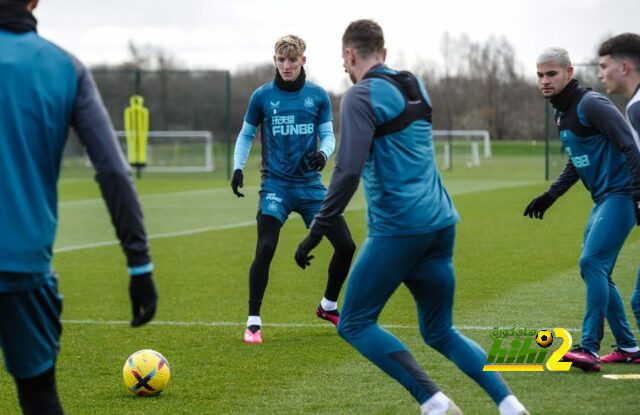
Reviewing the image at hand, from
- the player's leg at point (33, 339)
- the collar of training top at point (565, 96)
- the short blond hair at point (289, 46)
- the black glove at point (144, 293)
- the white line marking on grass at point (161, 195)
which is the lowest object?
the white line marking on grass at point (161, 195)

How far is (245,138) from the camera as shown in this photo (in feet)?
29.4

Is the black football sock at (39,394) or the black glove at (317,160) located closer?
the black football sock at (39,394)

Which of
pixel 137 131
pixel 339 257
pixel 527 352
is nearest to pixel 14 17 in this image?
pixel 527 352

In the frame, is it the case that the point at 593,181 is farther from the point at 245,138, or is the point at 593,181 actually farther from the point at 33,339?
the point at 33,339

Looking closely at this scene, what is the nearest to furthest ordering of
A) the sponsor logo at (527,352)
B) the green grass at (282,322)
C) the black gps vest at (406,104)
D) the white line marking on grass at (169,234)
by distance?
the black gps vest at (406,104) → the green grass at (282,322) → the sponsor logo at (527,352) → the white line marking on grass at (169,234)

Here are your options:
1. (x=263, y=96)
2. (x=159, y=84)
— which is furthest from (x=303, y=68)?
(x=159, y=84)

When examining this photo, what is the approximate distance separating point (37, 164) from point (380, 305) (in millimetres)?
1971

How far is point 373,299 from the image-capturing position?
528 cm

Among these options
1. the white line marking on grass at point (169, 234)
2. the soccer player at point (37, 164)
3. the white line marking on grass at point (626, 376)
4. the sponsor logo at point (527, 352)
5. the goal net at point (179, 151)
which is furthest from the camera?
the goal net at point (179, 151)

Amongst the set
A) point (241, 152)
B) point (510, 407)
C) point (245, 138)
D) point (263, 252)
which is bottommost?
point (510, 407)

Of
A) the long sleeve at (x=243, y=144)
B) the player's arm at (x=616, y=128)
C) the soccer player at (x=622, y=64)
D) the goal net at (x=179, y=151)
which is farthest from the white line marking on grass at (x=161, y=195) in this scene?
the soccer player at (x=622, y=64)

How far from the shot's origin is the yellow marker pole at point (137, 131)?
1353 inches

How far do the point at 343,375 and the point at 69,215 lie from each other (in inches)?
644

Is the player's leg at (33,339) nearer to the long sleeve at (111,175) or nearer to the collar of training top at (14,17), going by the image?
the long sleeve at (111,175)
